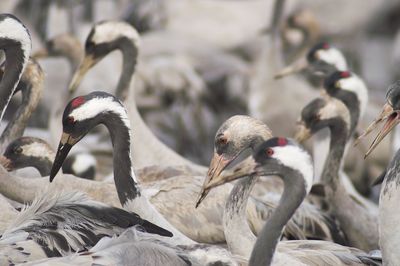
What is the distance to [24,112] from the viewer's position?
725 cm

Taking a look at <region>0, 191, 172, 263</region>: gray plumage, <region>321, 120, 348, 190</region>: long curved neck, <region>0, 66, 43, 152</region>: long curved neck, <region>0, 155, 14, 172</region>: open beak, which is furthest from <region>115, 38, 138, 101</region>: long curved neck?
<region>0, 191, 172, 263</region>: gray plumage

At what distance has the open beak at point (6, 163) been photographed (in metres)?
6.69

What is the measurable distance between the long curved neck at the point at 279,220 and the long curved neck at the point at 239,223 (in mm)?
602

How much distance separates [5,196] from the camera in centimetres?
615

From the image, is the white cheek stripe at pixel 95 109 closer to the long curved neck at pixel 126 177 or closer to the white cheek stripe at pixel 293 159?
the long curved neck at pixel 126 177

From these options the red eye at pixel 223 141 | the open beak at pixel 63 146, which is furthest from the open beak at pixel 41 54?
the red eye at pixel 223 141

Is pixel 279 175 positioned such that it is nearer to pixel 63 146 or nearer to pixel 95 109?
pixel 95 109

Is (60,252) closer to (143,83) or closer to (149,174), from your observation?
(149,174)

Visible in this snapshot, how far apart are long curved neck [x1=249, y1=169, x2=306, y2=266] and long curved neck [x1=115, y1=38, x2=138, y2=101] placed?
307 cm

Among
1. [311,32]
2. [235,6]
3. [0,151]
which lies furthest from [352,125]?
[235,6]

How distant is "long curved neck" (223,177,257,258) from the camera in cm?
532

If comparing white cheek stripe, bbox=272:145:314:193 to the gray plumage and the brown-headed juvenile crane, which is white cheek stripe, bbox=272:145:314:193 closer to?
the brown-headed juvenile crane

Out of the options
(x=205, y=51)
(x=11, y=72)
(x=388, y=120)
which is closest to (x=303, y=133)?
(x=388, y=120)

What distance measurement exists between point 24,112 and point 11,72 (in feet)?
3.72
